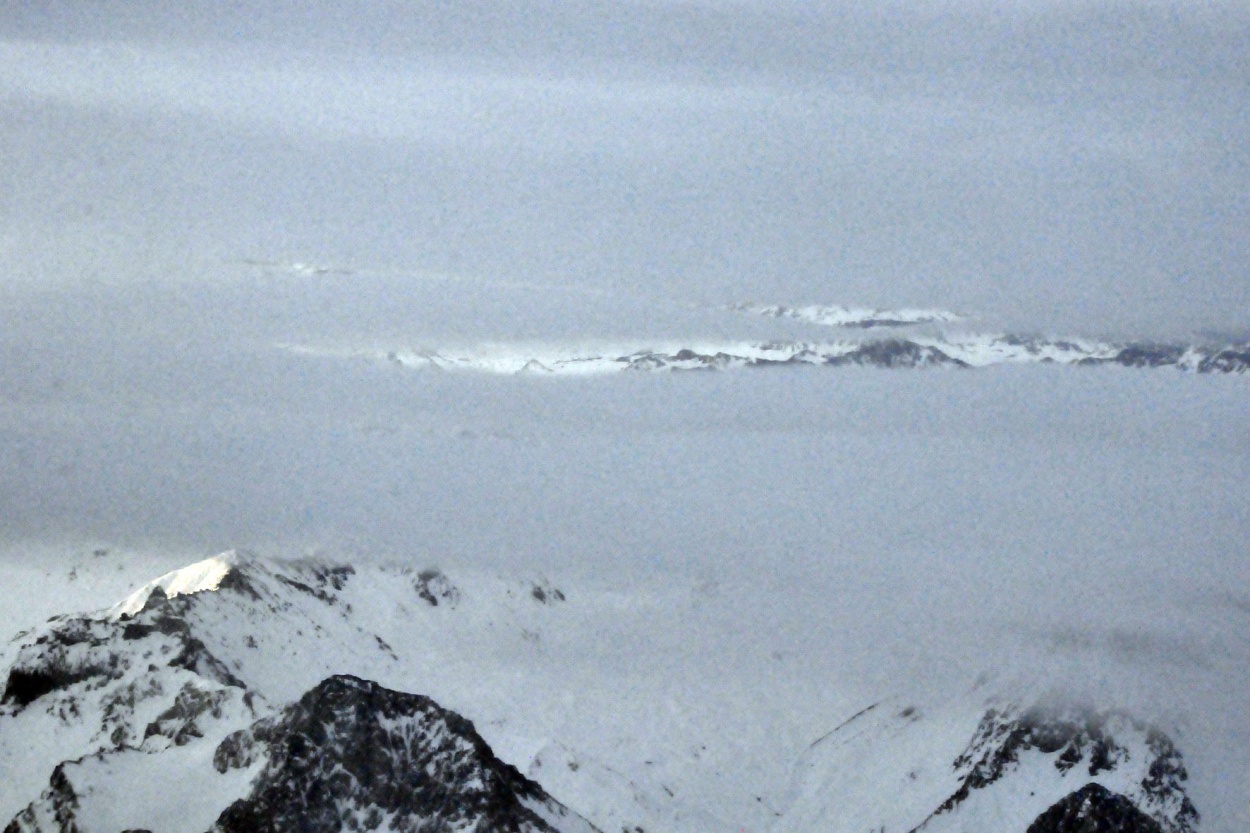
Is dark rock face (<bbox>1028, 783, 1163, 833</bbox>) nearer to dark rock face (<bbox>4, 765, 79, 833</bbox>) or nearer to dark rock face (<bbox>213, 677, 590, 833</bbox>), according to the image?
dark rock face (<bbox>213, 677, 590, 833</bbox>)

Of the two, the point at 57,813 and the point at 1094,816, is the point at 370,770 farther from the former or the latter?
the point at 1094,816

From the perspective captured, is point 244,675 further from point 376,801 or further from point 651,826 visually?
point 651,826

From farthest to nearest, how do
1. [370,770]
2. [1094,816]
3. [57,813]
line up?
[1094,816] → [370,770] → [57,813]

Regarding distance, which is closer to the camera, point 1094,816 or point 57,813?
point 57,813

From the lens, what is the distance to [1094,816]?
19438cm

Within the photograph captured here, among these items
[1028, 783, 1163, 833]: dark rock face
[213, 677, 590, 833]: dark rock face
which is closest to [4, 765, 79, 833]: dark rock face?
[213, 677, 590, 833]: dark rock face

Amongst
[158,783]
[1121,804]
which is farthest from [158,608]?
[1121,804]

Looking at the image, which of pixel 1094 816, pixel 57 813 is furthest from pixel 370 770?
pixel 1094 816

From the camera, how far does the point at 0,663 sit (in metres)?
193

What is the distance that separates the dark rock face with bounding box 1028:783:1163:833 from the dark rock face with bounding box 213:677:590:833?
3601 inches

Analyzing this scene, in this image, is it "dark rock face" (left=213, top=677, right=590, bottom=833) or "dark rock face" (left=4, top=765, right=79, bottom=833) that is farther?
"dark rock face" (left=213, top=677, right=590, bottom=833)

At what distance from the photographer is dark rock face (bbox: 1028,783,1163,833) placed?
19388cm

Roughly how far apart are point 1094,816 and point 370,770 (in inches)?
4680

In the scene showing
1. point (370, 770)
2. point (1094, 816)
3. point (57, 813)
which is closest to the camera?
point (57, 813)
